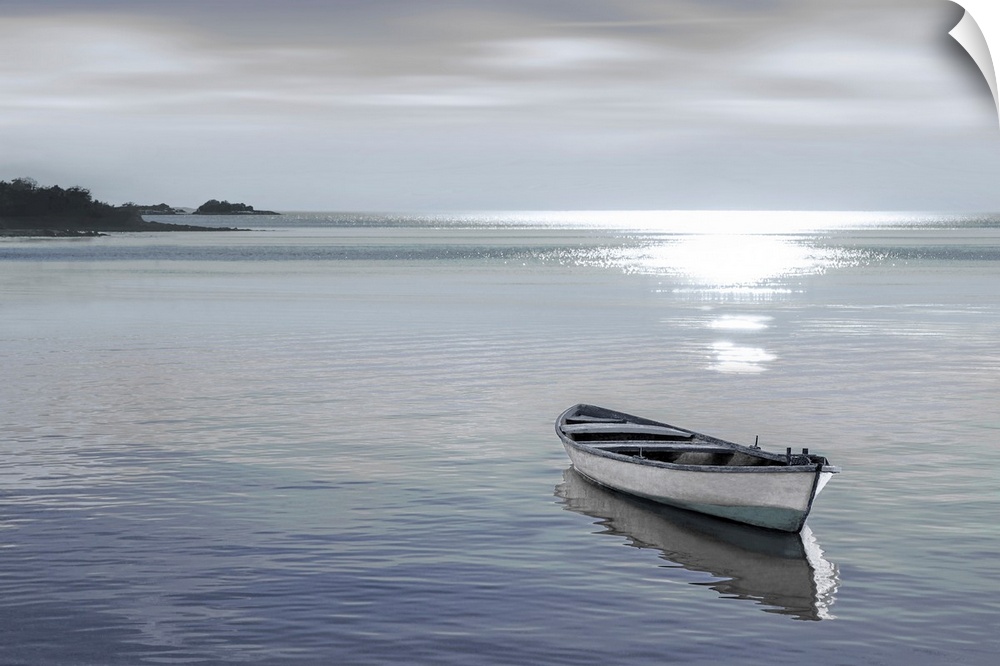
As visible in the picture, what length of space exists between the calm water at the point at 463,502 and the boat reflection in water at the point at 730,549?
80mm

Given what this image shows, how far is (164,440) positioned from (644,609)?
55.6 ft

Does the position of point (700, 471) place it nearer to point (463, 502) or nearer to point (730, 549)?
point (730, 549)

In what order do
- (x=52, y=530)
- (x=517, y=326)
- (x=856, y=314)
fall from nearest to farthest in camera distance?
(x=52, y=530)
(x=517, y=326)
(x=856, y=314)

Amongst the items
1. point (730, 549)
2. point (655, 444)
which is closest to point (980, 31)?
point (730, 549)

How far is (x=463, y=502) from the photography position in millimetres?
23859

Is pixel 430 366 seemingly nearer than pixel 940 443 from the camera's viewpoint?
No

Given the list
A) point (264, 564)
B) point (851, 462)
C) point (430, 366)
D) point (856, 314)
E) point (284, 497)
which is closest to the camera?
point (264, 564)

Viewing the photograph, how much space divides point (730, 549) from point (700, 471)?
2197mm

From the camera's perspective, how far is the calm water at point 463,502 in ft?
53.0

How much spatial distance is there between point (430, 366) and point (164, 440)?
56.1ft

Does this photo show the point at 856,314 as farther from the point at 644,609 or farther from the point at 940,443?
the point at 644,609

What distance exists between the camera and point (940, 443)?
3064 centimetres

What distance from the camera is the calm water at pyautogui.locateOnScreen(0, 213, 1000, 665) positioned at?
53.0ft

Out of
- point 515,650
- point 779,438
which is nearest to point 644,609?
point 515,650
